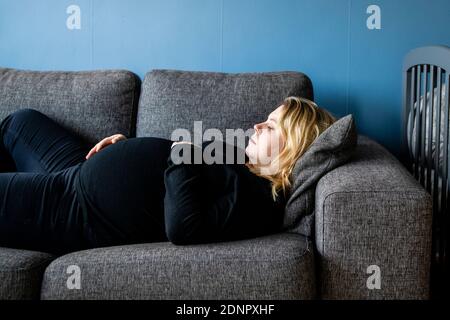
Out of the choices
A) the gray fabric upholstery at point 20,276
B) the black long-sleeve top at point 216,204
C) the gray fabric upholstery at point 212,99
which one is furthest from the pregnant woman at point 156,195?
the gray fabric upholstery at point 212,99

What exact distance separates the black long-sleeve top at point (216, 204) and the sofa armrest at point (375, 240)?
170mm

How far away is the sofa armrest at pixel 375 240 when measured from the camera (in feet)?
3.54

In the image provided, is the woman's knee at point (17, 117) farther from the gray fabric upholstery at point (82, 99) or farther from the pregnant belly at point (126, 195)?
the pregnant belly at point (126, 195)

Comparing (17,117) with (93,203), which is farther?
(17,117)

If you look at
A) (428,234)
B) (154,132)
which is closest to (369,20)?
(154,132)

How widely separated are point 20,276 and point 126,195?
0.31 meters

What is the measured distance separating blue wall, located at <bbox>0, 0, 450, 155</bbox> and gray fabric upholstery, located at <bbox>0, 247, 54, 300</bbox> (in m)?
1.05

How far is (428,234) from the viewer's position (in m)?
1.08

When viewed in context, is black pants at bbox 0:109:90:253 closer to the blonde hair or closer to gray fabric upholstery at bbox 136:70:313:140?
gray fabric upholstery at bbox 136:70:313:140

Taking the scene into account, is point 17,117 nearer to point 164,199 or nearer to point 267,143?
point 164,199

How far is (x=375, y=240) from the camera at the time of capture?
1.08 meters

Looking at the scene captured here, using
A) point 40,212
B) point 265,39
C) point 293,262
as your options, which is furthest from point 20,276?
point 265,39
